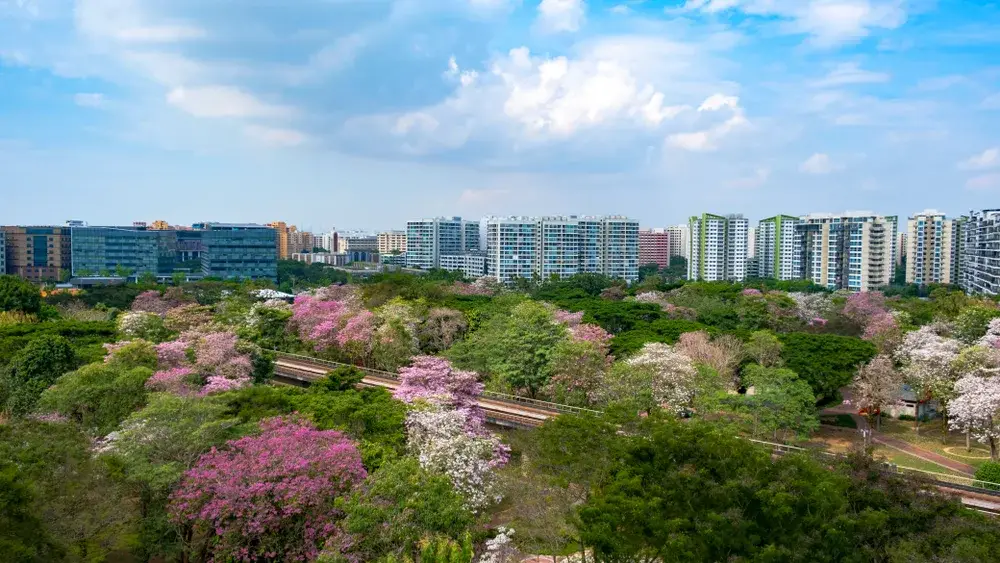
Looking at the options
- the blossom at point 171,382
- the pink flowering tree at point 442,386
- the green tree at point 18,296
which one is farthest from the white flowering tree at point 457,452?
the green tree at point 18,296

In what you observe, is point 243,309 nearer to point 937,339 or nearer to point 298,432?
point 298,432

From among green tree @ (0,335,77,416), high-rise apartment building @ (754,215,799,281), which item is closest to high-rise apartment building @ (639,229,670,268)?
high-rise apartment building @ (754,215,799,281)

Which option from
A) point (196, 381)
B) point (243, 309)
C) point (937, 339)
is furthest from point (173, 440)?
point (937, 339)

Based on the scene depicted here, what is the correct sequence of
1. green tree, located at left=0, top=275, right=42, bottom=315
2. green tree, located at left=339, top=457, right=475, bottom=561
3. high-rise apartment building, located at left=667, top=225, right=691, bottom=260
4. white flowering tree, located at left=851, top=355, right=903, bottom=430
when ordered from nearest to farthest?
green tree, located at left=339, top=457, right=475, bottom=561, white flowering tree, located at left=851, top=355, right=903, bottom=430, green tree, located at left=0, top=275, right=42, bottom=315, high-rise apartment building, located at left=667, top=225, right=691, bottom=260

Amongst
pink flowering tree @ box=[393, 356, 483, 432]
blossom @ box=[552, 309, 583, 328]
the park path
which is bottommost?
the park path

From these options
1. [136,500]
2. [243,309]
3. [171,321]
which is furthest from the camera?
[243,309]

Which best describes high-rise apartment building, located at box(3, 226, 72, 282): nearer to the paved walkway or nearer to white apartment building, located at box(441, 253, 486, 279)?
white apartment building, located at box(441, 253, 486, 279)
